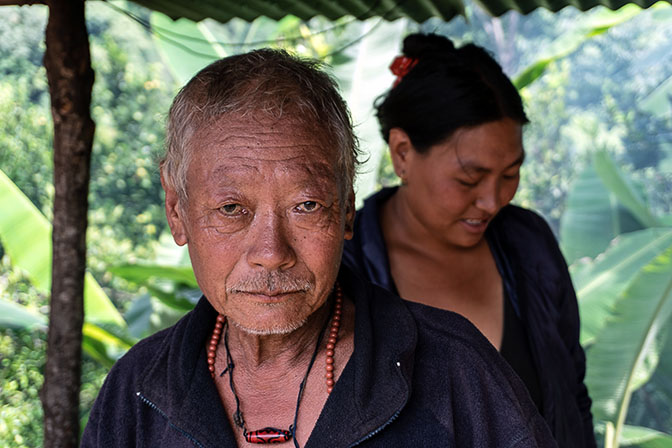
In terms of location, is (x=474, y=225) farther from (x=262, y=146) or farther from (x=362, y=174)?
(x=262, y=146)

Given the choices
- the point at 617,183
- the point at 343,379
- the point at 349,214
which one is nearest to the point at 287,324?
the point at 343,379

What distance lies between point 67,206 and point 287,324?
1027 mm

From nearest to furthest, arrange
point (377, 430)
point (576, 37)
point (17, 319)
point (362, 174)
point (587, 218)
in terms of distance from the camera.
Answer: point (377, 430)
point (362, 174)
point (17, 319)
point (576, 37)
point (587, 218)

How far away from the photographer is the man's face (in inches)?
46.8

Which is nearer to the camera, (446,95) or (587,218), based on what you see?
(446,95)

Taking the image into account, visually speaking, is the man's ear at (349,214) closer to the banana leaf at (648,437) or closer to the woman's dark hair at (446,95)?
the woman's dark hair at (446,95)

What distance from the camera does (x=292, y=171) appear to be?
1.20 metres

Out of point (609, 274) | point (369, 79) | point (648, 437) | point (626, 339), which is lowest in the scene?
point (648, 437)

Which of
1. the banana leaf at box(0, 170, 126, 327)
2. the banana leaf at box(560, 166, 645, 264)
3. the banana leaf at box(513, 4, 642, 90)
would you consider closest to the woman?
the banana leaf at box(513, 4, 642, 90)

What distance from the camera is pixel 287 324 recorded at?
4.02ft

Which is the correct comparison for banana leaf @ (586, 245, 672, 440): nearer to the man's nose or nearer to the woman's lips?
the woman's lips

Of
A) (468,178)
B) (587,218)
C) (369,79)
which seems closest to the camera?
(468,178)

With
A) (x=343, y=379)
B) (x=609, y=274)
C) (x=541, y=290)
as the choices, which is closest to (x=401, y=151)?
(x=541, y=290)

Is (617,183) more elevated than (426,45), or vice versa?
(426,45)
